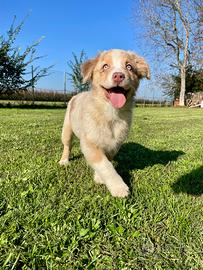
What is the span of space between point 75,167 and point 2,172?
2.99 ft

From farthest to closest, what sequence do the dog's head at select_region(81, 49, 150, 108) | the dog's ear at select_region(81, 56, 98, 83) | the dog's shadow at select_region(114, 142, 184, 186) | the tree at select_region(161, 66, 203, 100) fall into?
the tree at select_region(161, 66, 203, 100) < the dog's shadow at select_region(114, 142, 184, 186) < the dog's ear at select_region(81, 56, 98, 83) < the dog's head at select_region(81, 49, 150, 108)

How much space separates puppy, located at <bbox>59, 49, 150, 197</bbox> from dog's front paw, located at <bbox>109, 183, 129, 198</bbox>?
18 cm

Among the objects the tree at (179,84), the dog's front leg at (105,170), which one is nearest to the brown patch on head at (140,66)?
the dog's front leg at (105,170)

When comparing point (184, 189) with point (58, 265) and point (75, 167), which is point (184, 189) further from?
point (58, 265)

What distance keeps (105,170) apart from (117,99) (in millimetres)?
795

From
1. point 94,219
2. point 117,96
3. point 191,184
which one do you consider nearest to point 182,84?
point 191,184

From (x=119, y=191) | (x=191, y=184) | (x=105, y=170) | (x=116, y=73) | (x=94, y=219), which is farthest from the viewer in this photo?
(x=191, y=184)

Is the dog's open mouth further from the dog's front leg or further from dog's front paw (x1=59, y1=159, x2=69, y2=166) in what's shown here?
dog's front paw (x1=59, y1=159, x2=69, y2=166)

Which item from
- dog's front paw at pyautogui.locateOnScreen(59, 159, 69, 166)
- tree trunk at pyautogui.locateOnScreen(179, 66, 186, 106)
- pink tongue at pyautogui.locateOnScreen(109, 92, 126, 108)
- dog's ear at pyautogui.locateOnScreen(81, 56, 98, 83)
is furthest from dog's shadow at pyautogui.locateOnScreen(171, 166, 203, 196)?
tree trunk at pyautogui.locateOnScreen(179, 66, 186, 106)

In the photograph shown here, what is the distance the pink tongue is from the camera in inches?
134

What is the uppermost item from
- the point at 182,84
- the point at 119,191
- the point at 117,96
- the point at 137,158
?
the point at 182,84

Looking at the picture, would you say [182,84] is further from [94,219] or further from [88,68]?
[94,219]

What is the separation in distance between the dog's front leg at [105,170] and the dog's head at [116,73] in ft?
1.70

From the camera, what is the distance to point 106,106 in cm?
354
